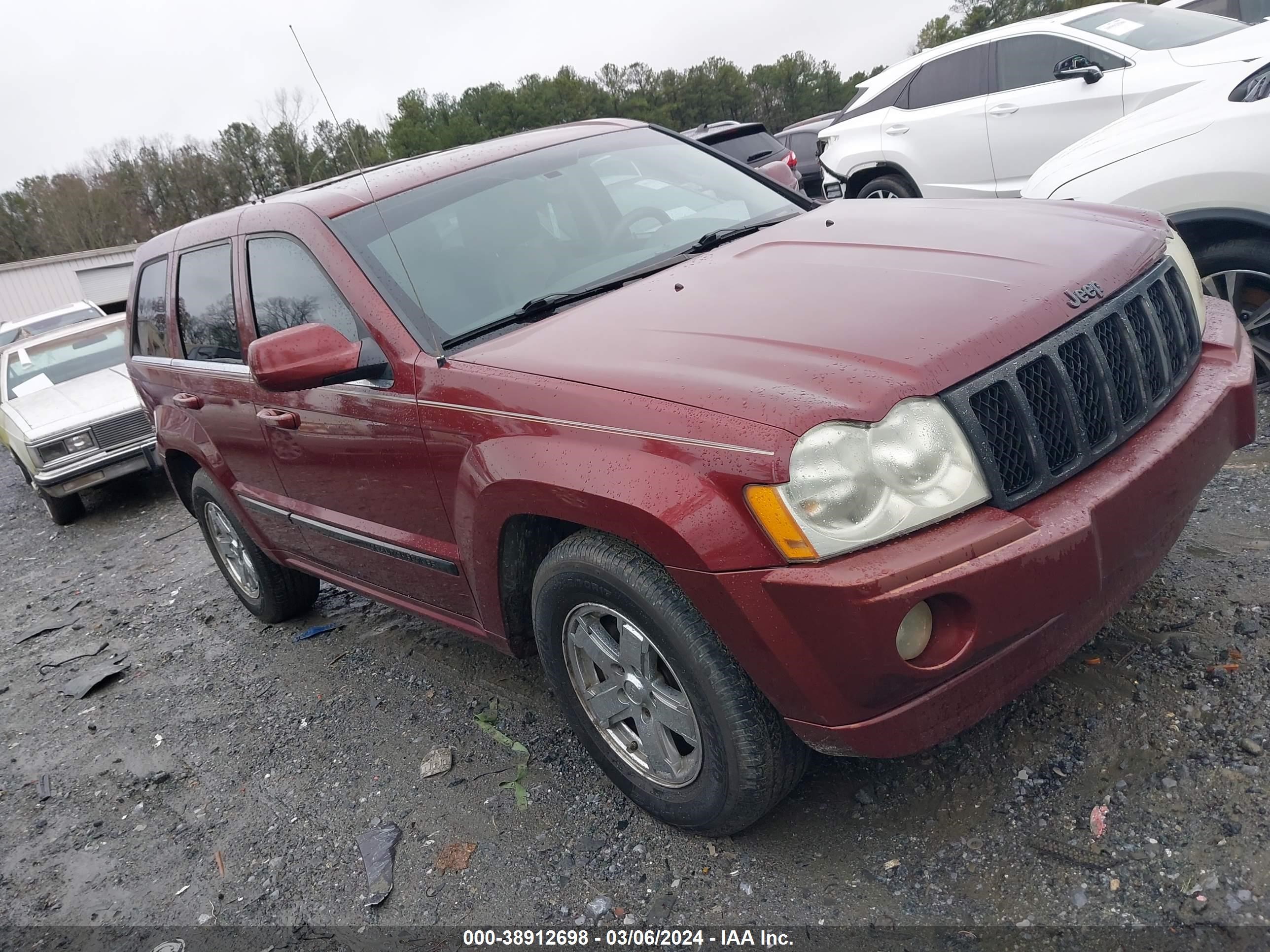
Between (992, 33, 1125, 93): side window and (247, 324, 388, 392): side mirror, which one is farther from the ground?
(992, 33, 1125, 93): side window

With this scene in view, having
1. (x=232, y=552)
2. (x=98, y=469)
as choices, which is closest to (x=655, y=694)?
(x=232, y=552)

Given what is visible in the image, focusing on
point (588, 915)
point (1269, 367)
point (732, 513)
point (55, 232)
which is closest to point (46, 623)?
point (588, 915)

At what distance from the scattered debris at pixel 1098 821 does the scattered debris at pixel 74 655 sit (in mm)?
4889

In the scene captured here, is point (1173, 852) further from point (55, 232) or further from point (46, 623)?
point (55, 232)

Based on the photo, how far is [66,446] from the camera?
8.05 metres

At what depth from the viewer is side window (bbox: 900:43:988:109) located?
7438mm

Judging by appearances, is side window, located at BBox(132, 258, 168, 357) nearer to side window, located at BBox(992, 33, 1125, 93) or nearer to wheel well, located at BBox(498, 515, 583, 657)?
wheel well, located at BBox(498, 515, 583, 657)

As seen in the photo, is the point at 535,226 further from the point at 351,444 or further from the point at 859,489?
the point at 859,489

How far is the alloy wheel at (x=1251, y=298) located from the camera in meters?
3.91

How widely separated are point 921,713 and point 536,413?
3.66ft

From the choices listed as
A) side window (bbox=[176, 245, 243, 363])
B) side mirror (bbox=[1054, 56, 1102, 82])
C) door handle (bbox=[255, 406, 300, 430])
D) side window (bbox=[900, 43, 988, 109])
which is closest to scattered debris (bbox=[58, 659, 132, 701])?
side window (bbox=[176, 245, 243, 363])

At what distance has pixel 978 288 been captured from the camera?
227 cm

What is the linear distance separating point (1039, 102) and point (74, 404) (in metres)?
8.35

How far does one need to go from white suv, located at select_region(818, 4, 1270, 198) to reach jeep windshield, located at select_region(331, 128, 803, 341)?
289 centimetres
